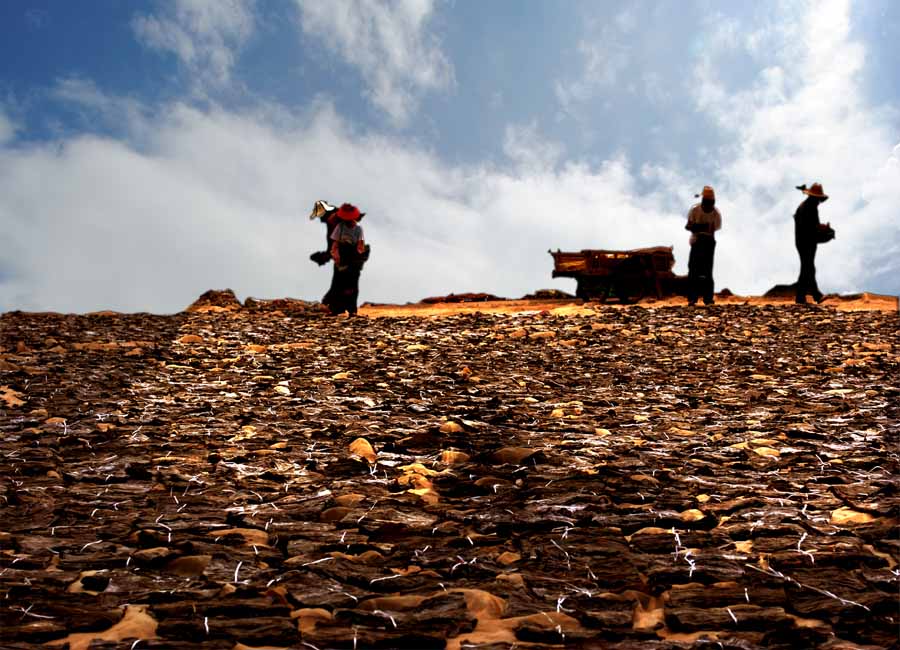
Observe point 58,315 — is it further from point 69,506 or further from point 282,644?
point 282,644

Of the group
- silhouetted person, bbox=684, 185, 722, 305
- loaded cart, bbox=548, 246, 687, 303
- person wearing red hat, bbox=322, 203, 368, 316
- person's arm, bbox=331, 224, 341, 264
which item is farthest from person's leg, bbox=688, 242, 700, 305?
person's arm, bbox=331, 224, 341, 264

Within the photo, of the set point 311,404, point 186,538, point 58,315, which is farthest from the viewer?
point 58,315

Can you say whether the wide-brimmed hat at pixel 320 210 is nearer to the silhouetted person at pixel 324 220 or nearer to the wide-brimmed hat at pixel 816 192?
the silhouetted person at pixel 324 220

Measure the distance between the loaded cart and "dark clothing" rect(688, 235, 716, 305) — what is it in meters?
2.23

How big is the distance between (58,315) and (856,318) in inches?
651

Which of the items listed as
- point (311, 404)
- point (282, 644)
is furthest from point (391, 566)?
point (311, 404)

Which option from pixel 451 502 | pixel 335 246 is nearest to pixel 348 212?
pixel 335 246

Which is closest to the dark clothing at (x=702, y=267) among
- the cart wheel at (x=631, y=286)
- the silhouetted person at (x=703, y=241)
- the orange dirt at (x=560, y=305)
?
the silhouetted person at (x=703, y=241)

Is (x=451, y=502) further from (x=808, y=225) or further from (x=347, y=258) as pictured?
(x=808, y=225)

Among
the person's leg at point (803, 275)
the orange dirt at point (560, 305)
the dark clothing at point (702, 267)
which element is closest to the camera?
the person's leg at point (803, 275)

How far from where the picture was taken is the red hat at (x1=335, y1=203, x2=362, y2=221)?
714 inches

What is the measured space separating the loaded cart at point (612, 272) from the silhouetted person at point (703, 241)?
2367 mm

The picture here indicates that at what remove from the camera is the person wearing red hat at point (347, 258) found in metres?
18.1

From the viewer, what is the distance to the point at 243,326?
15.8 m
